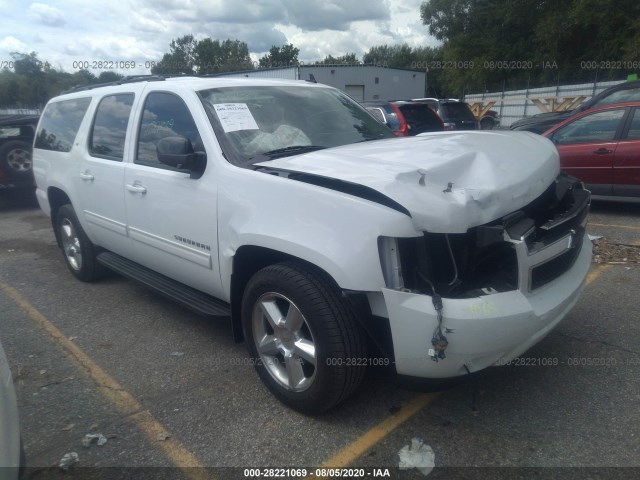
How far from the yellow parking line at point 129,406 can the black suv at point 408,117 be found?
28.1 feet

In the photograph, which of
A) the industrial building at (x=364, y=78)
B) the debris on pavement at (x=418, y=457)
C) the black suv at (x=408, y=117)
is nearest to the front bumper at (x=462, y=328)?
the debris on pavement at (x=418, y=457)

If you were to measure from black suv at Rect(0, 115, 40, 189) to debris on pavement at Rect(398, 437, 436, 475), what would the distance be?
9147mm

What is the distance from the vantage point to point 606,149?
7.14m

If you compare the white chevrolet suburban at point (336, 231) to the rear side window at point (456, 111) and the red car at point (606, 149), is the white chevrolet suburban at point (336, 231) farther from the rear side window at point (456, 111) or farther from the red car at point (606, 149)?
the rear side window at point (456, 111)

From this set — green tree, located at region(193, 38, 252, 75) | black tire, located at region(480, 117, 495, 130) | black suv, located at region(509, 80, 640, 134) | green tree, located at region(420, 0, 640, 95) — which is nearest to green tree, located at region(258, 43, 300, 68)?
green tree, located at region(193, 38, 252, 75)

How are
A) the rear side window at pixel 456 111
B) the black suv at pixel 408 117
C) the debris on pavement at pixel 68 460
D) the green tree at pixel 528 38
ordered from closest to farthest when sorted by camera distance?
the debris on pavement at pixel 68 460, the black suv at pixel 408 117, the rear side window at pixel 456 111, the green tree at pixel 528 38

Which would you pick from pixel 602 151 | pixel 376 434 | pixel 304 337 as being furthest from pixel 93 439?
pixel 602 151

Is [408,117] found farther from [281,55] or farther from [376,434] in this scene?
[281,55]

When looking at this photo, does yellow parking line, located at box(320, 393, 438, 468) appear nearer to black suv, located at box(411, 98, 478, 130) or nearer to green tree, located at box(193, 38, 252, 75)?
black suv, located at box(411, 98, 478, 130)

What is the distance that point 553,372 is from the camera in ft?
11.0

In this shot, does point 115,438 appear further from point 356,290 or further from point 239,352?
point 356,290

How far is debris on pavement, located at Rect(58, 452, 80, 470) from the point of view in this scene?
2711mm

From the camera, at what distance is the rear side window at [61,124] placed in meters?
5.18

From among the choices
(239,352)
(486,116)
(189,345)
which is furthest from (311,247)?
(486,116)
